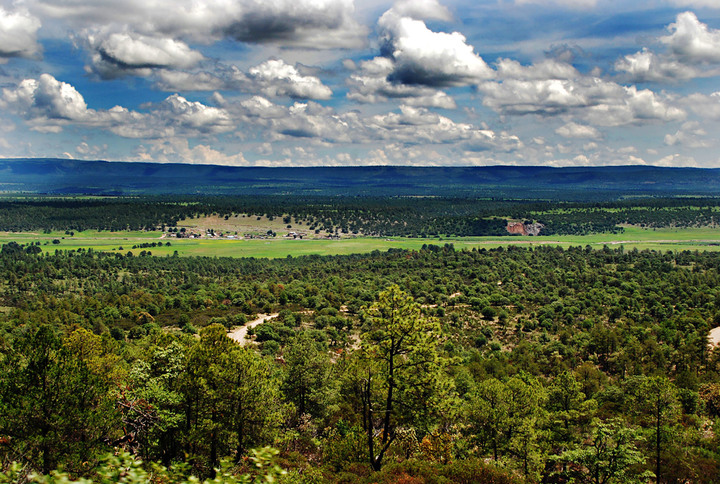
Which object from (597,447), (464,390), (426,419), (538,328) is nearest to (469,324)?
(538,328)

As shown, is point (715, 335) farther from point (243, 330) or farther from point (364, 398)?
point (364, 398)

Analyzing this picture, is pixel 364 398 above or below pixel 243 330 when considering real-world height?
above

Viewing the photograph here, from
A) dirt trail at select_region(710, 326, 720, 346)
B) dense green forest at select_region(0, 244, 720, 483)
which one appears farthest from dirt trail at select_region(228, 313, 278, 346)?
dirt trail at select_region(710, 326, 720, 346)

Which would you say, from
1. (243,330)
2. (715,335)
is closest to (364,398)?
(243,330)

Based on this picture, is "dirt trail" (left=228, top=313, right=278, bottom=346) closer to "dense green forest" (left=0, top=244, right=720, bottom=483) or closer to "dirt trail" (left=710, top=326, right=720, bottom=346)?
"dense green forest" (left=0, top=244, right=720, bottom=483)

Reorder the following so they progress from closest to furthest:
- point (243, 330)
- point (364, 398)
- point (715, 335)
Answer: point (364, 398)
point (715, 335)
point (243, 330)

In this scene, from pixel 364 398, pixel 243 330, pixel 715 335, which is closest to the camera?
pixel 364 398

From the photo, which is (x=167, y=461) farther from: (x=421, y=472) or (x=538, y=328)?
(x=538, y=328)

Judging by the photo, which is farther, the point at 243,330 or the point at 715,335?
the point at 243,330
